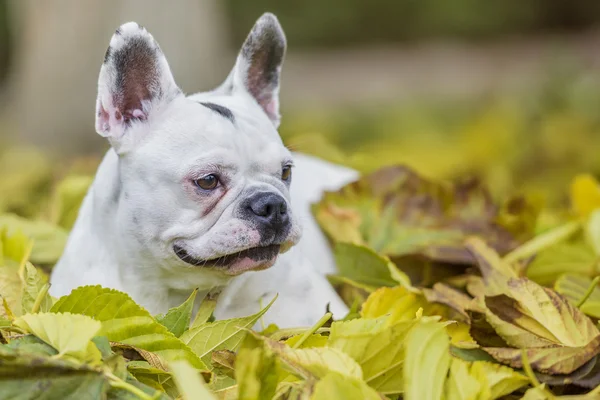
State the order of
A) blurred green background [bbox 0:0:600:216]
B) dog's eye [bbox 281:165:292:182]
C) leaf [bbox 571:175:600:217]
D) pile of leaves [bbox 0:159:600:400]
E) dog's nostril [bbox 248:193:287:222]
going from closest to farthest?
pile of leaves [bbox 0:159:600:400]
dog's nostril [bbox 248:193:287:222]
dog's eye [bbox 281:165:292:182]
leaf [bbox 571:175:600:217]
blurred green background [bbox 0:0:600:216]

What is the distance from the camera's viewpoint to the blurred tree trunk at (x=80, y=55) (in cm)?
526

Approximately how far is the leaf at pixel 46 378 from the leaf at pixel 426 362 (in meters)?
0.40

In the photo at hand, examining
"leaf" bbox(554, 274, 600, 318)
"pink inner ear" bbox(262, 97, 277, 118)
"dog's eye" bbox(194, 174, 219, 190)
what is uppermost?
"pink inner ear" bbox(262, 97, 277, 118)

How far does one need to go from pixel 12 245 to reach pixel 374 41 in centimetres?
827

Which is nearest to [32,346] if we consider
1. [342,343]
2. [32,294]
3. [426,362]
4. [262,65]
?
[32,294]

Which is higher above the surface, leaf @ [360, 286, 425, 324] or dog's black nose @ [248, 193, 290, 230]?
dog's black nose @ [248, 193, 290, 230]

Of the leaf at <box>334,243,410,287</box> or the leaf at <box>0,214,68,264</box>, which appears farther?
the leaf at <box>0,214,68,264</box>

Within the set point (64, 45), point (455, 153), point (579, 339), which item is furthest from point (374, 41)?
point (579, 339)

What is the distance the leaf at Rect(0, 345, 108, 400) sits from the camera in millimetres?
1059

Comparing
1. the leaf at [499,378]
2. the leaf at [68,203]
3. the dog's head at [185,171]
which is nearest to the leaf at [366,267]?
the dog's head at [185,171]

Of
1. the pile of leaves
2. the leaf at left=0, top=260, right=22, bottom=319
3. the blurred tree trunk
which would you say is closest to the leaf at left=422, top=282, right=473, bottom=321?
the pile of leaves

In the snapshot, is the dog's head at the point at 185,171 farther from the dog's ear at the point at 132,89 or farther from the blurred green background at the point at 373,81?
the blurred green background at the point at 373,81

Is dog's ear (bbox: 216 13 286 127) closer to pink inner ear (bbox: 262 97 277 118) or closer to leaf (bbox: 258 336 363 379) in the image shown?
pink inner ear (bbox: 262 97 277 118)

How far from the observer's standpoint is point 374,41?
966 centimetres
